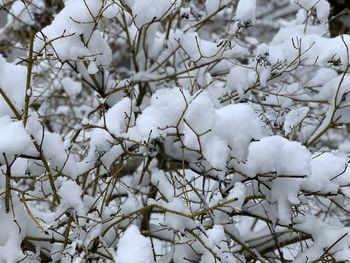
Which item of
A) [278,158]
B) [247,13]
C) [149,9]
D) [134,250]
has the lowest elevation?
[134,250]

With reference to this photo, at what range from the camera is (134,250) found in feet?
5.10

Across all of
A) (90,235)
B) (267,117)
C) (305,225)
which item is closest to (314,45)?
(267,117)

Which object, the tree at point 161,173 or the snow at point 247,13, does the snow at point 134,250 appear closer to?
the tree at point 161,173

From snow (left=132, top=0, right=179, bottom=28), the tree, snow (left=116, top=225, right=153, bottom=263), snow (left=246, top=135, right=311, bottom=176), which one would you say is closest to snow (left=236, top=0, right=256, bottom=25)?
the tree

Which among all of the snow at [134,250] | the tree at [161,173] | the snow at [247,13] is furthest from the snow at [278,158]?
the snow at [247,13]

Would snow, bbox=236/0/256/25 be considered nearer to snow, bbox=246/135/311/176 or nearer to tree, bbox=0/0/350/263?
tree, bbox=0/0/350/263

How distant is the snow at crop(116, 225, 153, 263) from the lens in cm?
152

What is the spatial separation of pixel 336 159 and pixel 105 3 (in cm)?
114

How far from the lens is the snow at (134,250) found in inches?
59.9

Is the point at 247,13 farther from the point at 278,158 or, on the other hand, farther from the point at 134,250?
the point at 134,250

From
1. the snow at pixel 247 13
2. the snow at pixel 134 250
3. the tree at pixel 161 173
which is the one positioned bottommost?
the snow at pixel 134 250

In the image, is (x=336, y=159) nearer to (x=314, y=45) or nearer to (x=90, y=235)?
(x=314, y=45)

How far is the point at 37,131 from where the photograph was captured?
5.63 ft

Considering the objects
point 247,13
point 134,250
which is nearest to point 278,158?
point 134,250
